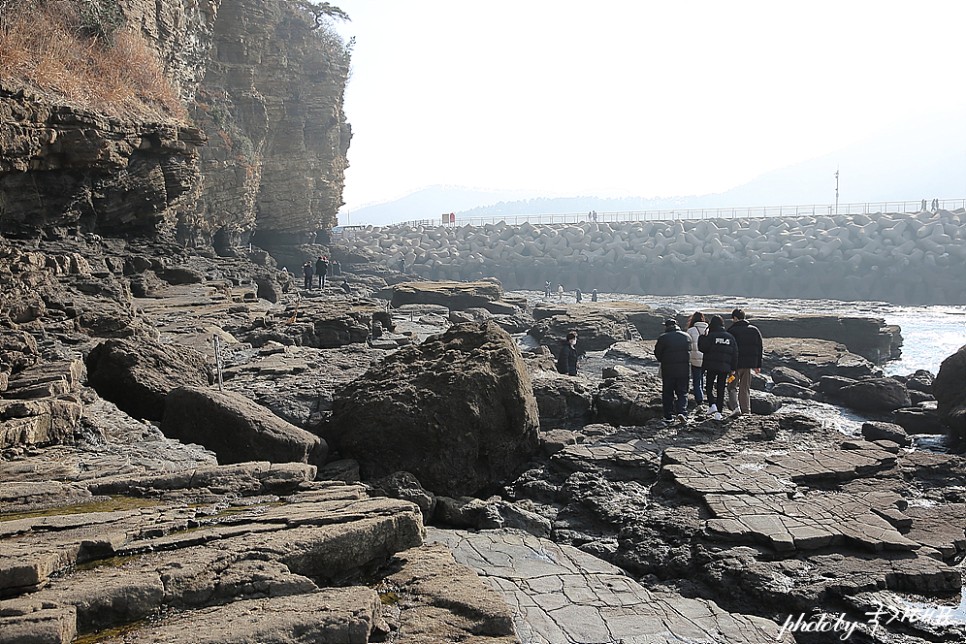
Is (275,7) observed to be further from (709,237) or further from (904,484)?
(904,484)

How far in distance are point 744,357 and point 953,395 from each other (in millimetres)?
3822

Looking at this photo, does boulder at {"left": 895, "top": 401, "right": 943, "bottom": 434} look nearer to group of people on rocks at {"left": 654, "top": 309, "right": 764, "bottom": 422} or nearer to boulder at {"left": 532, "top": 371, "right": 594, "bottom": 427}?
group of people on rocks at {"left": 654, "top": 309, "right": 764, "bottom": 422}

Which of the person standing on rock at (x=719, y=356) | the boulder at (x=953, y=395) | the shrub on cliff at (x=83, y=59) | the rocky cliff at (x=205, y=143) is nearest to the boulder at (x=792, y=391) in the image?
the boulder at (x=953, y=395)

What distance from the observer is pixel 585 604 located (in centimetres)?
476

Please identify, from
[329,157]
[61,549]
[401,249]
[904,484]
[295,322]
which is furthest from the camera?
[401,249]

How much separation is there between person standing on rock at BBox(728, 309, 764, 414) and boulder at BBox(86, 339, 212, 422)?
699cm

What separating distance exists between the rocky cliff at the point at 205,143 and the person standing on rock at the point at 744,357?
414 inches

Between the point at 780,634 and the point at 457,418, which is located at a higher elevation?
the point at 457,418

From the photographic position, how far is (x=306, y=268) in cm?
2856

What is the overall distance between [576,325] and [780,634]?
15160 mm

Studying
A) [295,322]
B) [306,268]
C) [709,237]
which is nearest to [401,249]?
[709,237]

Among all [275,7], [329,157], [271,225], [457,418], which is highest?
[275,7]

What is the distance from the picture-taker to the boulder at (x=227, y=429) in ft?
21.9

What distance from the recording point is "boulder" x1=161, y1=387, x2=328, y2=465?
6680 mm
